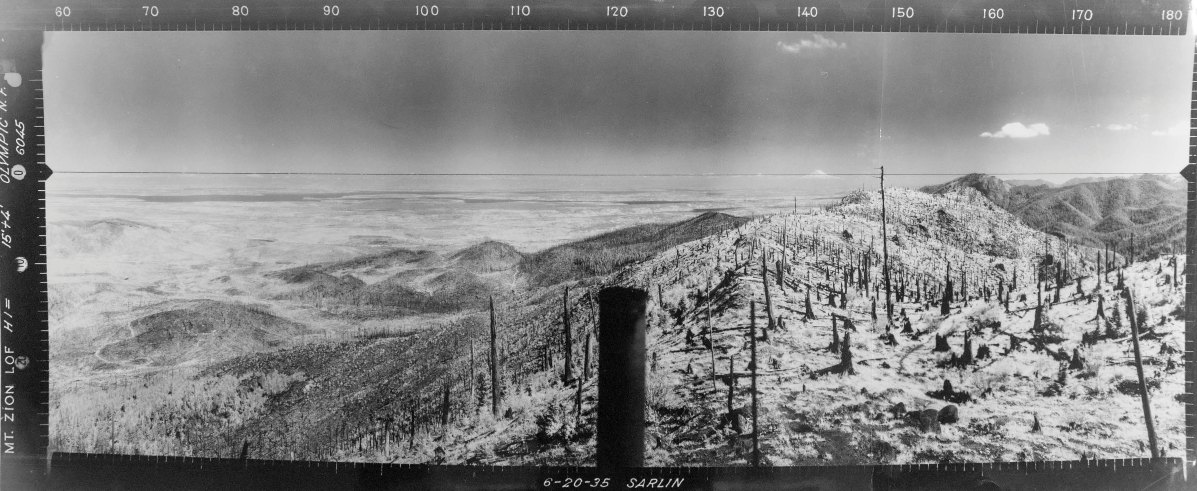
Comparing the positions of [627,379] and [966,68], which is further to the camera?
[966,68]

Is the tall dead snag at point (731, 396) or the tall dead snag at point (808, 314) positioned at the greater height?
the tall dead snag at point (808, 314)

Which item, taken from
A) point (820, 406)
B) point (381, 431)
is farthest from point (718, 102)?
point (381, 431)

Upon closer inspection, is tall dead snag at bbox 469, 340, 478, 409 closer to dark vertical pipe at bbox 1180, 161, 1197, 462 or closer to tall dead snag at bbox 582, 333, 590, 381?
tall dead snag at bbox 582, 333, 590, 381

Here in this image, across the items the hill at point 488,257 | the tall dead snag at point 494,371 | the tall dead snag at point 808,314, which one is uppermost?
the hill at point 488,257

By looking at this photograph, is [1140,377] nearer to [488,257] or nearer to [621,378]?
[621,378]

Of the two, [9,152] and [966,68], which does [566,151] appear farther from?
[9,152]

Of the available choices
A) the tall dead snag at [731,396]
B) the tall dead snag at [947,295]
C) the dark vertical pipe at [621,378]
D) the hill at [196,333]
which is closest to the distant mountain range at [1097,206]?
the tall dead snag at [947,295]

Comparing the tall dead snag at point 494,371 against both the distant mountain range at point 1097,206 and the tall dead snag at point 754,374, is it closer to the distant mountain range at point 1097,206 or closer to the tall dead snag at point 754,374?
the tall dead snag at point 754,374
